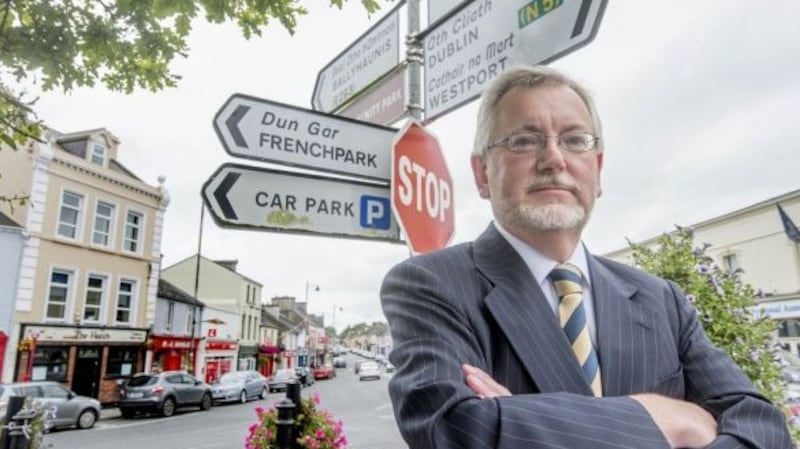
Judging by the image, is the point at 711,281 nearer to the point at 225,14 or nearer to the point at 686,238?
the point at 686,238

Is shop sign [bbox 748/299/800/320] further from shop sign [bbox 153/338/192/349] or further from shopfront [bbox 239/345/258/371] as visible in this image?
shopfront [bbox 239/345/258/371]

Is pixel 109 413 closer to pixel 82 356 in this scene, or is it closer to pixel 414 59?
pixel 82 356

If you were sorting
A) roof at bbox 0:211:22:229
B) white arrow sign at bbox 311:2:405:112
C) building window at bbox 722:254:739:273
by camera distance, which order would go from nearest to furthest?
1. white arrow sign at bbox 311:2:405:112
2. roof at bbox 0:211:22:229
3. building window at bbox 722:254:739:273

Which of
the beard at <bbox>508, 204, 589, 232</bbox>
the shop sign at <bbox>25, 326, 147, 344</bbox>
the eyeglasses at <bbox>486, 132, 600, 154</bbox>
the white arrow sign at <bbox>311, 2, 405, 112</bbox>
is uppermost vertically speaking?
the white arrow sign at <bbox>311, 2, 405, 112</bbox>

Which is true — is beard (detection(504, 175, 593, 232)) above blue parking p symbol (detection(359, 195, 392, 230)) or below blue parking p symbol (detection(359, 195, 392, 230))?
below

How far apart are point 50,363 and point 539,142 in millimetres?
23111

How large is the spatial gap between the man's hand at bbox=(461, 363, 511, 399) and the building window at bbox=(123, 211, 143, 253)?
981 inches

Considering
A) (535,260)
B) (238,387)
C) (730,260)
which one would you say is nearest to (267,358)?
(238,387)

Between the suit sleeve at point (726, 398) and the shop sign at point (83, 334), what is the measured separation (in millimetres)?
22339

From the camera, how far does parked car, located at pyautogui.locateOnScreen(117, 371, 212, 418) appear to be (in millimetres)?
17656

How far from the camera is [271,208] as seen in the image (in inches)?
97.9

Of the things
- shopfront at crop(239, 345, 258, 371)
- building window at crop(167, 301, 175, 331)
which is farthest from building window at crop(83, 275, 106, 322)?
shopfront at crop(239, 345, 258, 371)

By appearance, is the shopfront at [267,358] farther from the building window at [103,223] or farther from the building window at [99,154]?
the building window at [99,154]

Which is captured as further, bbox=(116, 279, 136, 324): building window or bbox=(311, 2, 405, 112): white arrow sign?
bbox=(116, 279, 136, 324): building window
